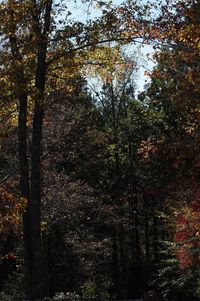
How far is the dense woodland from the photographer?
12.4 meters

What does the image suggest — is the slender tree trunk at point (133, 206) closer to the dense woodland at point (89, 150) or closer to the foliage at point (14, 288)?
the dense woodland at point (89, 150)

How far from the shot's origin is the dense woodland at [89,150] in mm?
12383

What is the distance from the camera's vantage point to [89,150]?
3428cm

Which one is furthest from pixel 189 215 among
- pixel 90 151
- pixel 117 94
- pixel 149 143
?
pixel 117 94

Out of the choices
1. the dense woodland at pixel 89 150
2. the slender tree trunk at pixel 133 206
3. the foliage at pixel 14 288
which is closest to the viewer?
the dense woodland at pixel 89 150

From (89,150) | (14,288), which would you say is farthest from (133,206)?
(14,288)

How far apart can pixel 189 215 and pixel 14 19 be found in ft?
33.0

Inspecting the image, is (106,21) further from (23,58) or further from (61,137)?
(61,137)

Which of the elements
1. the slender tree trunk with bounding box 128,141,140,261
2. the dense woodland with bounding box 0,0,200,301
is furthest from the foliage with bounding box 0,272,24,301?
the slender tree trunk with bounding box 128,141,140,261

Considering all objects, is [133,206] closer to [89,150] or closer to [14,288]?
[89,150]

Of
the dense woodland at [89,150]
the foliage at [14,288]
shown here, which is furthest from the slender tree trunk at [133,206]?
the foliage at [14,288]

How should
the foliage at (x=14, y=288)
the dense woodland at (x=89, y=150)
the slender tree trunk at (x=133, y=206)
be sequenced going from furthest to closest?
the slender tree trunk at (x=133, y=206) < the foliage at (x=14, y=288) < the dense woodland at (x=89, y=150)

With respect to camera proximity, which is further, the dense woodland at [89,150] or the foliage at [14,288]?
the foliage at [14,288]

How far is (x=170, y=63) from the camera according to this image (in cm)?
1312
